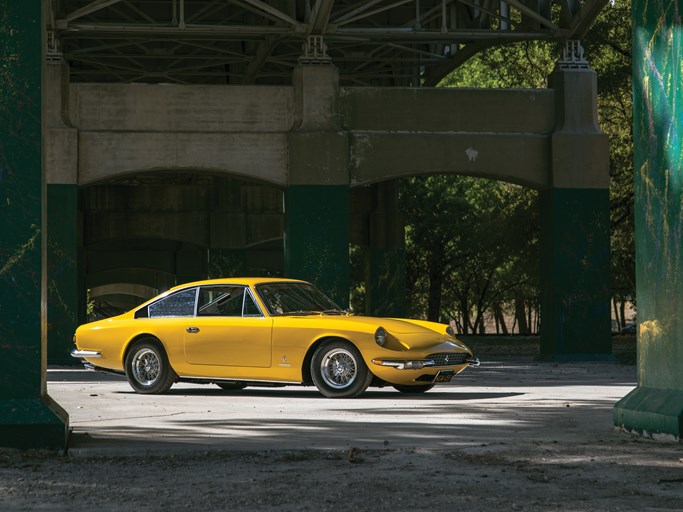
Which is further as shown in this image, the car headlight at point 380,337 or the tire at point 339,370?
the tire at point 339,370

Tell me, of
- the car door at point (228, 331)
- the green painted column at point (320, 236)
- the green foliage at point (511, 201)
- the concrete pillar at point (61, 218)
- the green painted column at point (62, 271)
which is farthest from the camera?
the green foliage at point (511, 201)

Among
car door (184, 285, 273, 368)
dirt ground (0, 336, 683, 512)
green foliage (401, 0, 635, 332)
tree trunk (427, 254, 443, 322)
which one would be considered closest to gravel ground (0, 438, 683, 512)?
dirt ground (0, 336, 683, 512)

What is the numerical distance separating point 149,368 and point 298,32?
40.7 ft

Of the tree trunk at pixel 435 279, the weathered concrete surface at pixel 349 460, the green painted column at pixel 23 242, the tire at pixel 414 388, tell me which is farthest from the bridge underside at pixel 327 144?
the tree trunk at pixel 435 279

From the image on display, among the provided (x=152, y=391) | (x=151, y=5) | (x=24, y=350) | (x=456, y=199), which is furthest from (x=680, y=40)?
(x=456, y=199)

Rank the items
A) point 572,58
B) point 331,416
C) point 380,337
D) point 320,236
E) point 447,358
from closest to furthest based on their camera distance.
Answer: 1. point 331,416
2. point 380,337
3. point 447,358
4. point 320,236
5. point 572,58

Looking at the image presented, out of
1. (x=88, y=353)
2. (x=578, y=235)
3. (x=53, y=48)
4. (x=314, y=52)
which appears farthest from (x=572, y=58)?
(x=88, y=353)

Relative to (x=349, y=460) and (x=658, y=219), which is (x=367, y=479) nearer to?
(x=349, y=460)

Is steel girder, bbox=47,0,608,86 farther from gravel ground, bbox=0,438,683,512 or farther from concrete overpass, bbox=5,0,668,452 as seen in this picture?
gravel ground, bbox=0,438,683,512

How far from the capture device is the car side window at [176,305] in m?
14.8

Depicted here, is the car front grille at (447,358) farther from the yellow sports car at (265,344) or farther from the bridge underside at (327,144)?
the bridge underside at (327,144)

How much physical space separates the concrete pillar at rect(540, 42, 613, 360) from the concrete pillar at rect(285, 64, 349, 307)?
4273 mm

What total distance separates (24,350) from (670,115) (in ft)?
16.1

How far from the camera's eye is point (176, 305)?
587 inches
